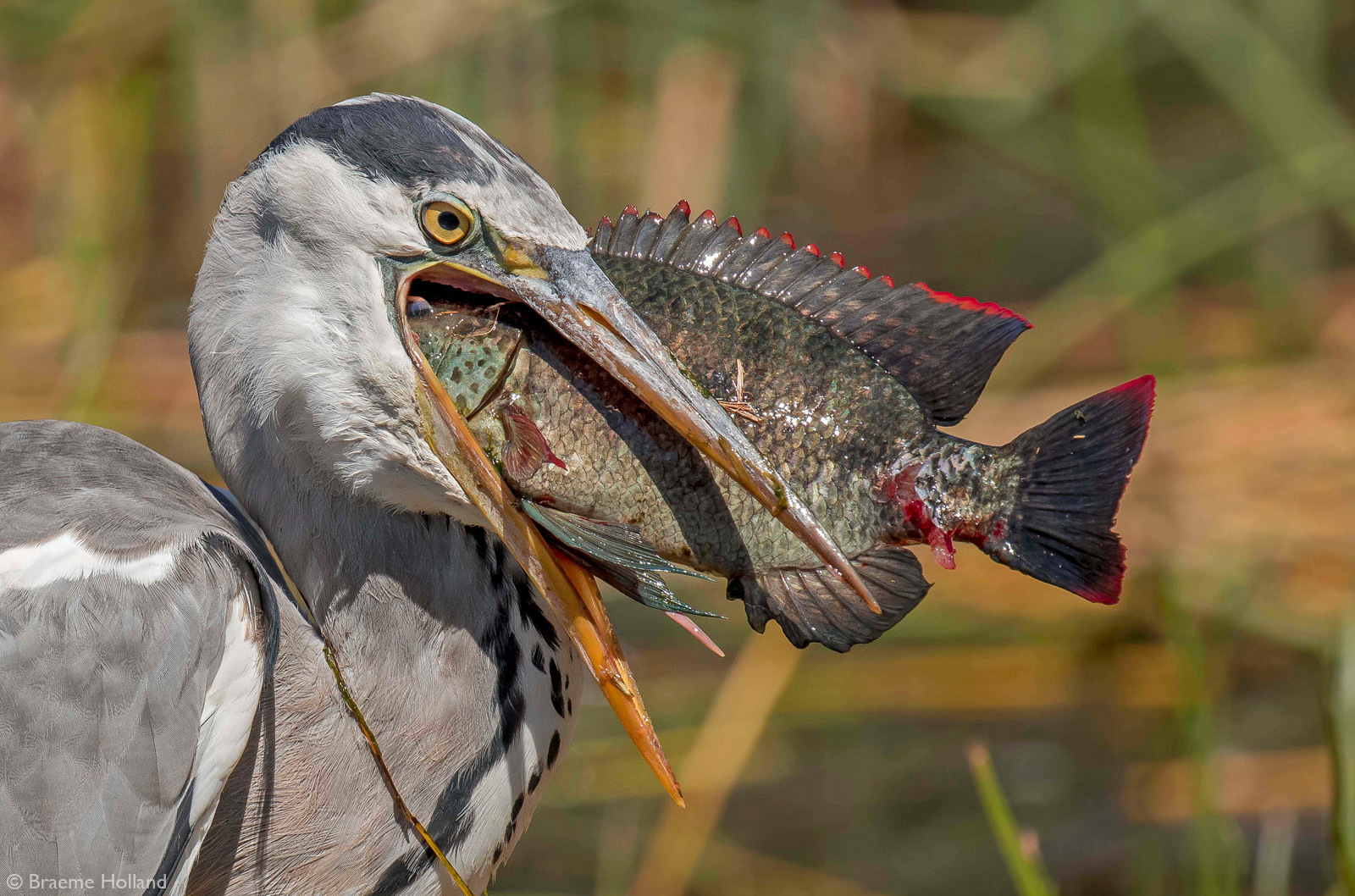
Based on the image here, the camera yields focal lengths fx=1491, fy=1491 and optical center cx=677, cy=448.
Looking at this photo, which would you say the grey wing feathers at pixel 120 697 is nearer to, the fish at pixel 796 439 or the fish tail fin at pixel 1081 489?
the fish at pixel 796 439

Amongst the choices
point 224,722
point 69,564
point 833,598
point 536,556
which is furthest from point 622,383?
point 69,564

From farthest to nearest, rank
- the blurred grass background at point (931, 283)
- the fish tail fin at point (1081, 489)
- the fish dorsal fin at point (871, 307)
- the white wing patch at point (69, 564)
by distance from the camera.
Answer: the blurred grass background at point (931, 283) < the white wing patch at point (69, 564) < the fish dorsal fin at point (871, 307) < the fish tail fin at point (1081, 489)

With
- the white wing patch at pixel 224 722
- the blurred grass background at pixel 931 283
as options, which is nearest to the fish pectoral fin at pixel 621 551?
the white wing patch at pixel 224 722

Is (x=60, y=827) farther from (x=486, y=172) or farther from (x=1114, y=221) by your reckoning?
(x=1114, y=221)

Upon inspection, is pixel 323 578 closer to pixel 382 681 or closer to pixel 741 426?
pixel 382 681

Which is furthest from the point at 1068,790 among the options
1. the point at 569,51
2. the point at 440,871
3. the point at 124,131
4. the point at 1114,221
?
the point at 124,131

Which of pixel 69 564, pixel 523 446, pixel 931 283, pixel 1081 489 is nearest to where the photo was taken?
pixel 1081 489

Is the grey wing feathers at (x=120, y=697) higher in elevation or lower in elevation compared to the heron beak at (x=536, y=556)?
lower

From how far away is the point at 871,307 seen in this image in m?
1.78

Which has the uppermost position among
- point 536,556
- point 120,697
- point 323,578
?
point 536,556

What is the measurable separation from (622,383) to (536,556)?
241mm

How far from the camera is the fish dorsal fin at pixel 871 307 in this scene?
174 cm

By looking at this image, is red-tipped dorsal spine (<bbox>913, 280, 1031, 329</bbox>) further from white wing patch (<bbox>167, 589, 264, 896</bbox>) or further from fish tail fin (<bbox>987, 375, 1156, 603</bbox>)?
white wing patch (<bbox>167, 589, 264, 896</bbox>)

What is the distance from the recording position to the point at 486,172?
Result: 6.02 ft
